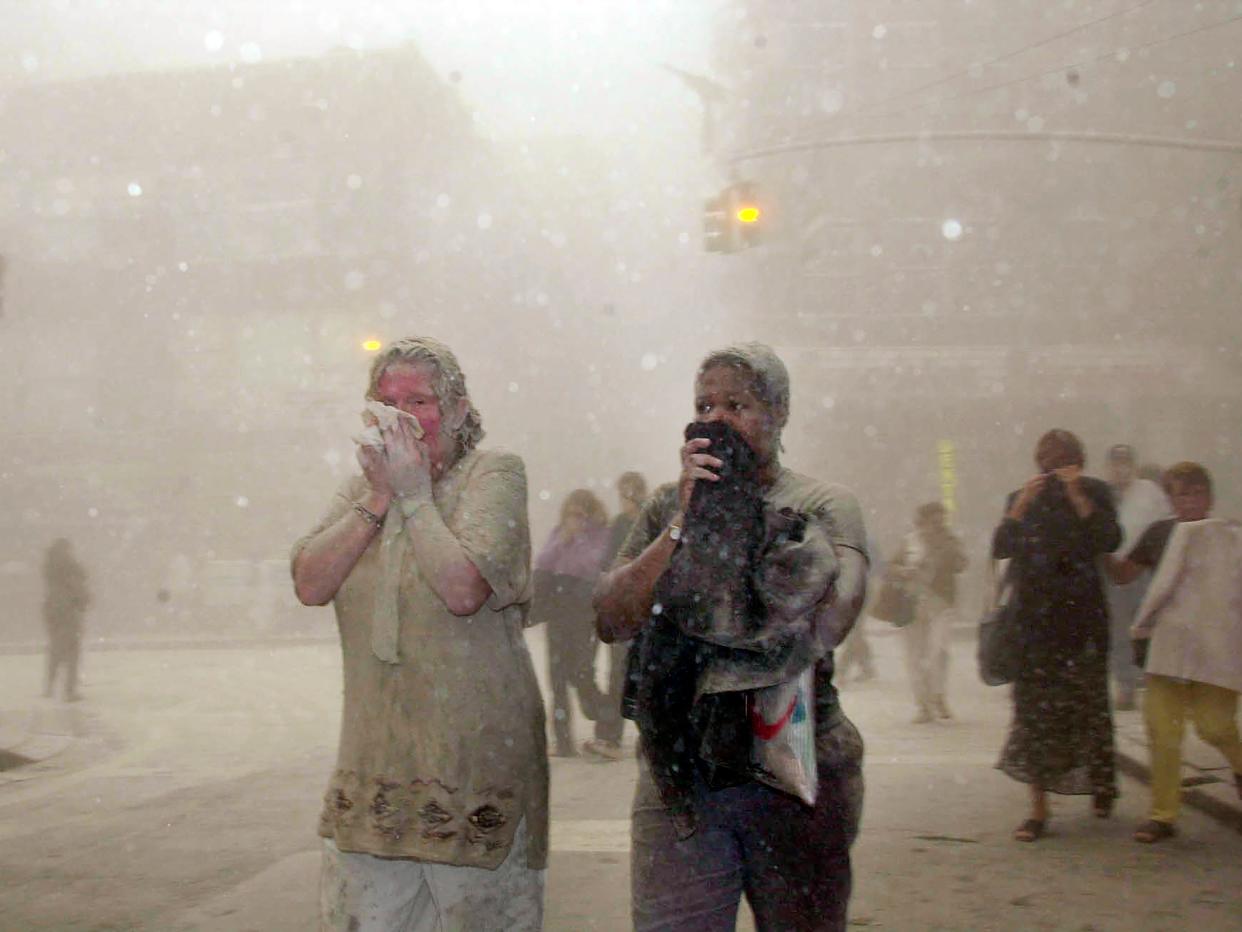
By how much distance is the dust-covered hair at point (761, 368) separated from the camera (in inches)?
106

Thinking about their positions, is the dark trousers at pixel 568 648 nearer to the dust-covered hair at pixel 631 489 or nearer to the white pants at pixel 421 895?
the dust-covered hair at pixel 631 489

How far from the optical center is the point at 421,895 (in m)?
2.66

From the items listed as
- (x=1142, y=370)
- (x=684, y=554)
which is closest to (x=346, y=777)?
(x=684, y=554)

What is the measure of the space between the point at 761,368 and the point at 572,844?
165 inches

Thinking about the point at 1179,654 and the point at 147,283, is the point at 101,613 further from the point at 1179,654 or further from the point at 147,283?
the point at 1179,654

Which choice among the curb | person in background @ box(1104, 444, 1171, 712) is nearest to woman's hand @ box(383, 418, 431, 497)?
person in background @ box(1104, 444, 1171, 712)

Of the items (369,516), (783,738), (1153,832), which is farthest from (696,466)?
(1153,832)

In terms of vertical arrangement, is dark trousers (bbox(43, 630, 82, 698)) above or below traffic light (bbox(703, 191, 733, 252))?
below

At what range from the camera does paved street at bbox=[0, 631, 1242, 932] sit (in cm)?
519

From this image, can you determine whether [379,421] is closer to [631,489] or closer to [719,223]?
[631,489]

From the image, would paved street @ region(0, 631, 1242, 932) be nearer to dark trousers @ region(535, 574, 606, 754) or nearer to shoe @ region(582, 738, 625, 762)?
shoe @ region(582, 738, 625, 762)

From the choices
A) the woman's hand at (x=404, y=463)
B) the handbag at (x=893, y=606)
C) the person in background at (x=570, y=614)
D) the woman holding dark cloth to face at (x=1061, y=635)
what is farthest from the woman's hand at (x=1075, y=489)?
the woman's hand at (x=404, y=463)

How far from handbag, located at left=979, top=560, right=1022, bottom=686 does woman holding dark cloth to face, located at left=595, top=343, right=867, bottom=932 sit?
149 inches

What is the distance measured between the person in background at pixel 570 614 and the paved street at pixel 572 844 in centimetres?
52
